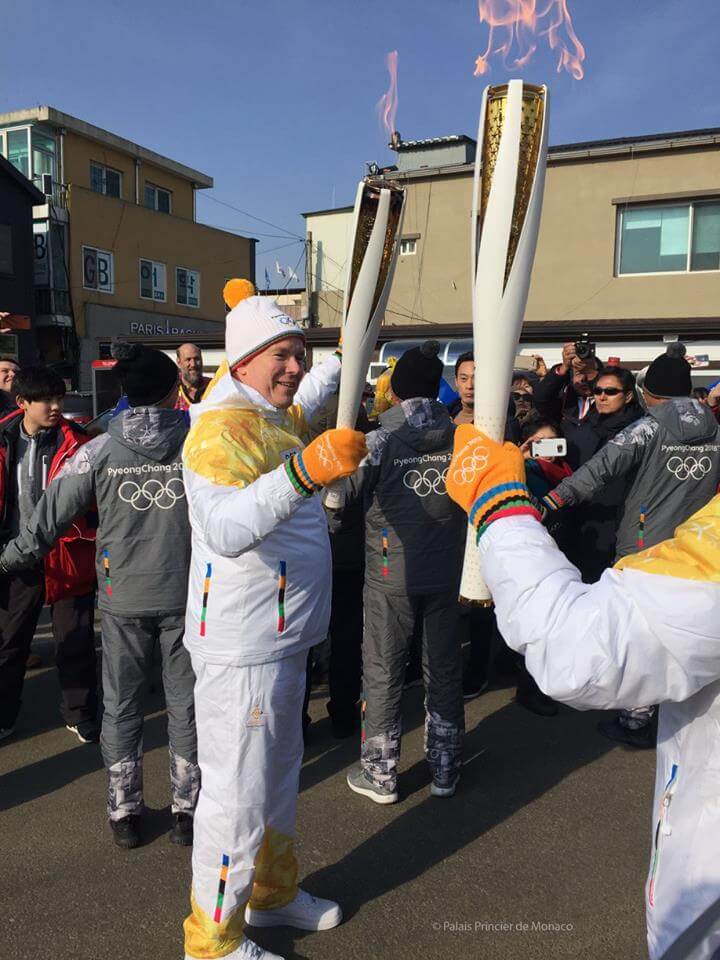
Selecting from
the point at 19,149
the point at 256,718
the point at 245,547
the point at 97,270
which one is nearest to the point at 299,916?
the point at 256,718

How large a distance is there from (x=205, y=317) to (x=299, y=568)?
27950mm

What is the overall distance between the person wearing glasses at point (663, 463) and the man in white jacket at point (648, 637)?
222cm

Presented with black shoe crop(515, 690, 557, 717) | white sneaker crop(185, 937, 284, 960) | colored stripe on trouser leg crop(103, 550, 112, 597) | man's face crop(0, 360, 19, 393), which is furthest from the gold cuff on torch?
man's face crop(0, 360, 19, 393)

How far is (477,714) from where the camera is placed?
4.32 meters

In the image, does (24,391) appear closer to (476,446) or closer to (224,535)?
(224,535)

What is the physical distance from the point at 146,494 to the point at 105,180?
25927 mm

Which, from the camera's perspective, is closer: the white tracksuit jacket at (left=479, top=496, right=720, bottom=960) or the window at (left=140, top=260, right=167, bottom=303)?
the white tracksuit jacket at (left=479, top=496, right=720, bottom=960)

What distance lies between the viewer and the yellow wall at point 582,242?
43.6 ft

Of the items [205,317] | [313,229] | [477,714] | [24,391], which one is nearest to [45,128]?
[205,317]

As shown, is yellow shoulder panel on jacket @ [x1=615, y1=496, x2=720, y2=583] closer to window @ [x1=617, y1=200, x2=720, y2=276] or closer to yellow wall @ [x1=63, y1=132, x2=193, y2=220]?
window @ [x1=617, y1=200, x2=720, y2=276]

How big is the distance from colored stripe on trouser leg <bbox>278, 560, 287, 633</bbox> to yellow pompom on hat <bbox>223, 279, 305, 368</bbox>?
0.69 m

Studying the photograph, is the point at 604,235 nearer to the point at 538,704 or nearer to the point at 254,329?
the point at 538,704

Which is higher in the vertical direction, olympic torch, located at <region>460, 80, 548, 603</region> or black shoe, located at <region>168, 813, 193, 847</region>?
olympic torch, located at <region>460, 80, 548, 603</region>

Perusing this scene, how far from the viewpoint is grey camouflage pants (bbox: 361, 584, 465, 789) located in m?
3.37
